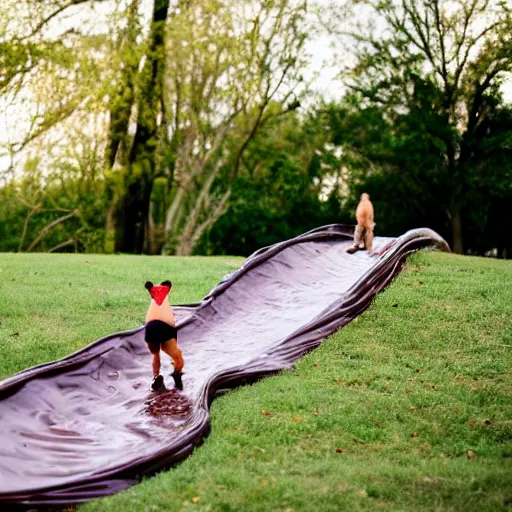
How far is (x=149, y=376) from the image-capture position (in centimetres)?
833

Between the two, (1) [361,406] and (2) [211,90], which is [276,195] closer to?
(2) [211,90]

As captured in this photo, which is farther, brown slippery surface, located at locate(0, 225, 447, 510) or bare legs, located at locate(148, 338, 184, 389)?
bare legs, located at locate(148, 338, 184, 389)

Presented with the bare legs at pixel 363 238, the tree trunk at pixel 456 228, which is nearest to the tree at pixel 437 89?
the tree trunk at pixel 456 228

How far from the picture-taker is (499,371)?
844 centimetres

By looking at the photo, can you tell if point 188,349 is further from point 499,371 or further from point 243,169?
point 243,169

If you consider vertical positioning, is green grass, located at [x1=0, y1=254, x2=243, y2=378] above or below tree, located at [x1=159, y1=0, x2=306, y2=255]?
below

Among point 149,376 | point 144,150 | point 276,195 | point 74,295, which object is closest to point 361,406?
point 149,376

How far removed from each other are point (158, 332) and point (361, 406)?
82.9 inches

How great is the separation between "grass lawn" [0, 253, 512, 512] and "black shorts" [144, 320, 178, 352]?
855 millimetres

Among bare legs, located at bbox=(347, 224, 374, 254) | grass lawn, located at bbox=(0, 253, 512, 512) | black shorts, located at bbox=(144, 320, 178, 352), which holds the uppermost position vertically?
bare legs, located at bbox=(347, 224, 374, 254)

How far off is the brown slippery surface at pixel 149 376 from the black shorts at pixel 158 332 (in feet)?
2.00

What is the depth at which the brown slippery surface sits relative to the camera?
586 cm

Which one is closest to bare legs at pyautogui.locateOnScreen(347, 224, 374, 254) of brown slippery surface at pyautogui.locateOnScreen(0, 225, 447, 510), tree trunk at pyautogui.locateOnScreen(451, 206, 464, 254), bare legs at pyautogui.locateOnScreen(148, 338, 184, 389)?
brown slippery surface at pyautogui.locateOnScreen(0, 225, 447, 510)

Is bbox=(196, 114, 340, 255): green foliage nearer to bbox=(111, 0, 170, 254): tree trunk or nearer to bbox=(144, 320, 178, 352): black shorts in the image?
bbox=(111, 0, 170, 254): tree trunk
